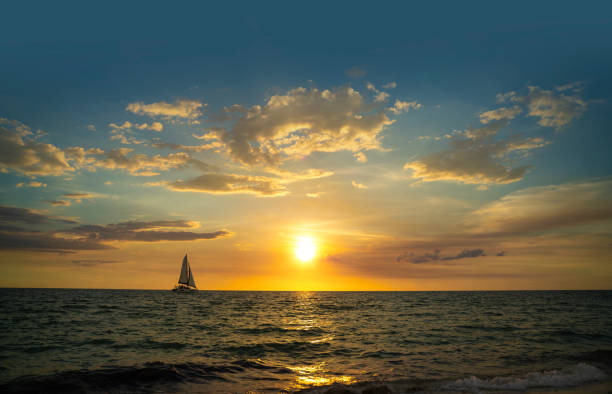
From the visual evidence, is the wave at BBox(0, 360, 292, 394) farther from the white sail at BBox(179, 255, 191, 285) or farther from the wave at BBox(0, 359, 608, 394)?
the white sail at BBox(179, 255, 191, 285)

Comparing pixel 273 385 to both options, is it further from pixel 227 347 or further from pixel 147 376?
pixel 227 347

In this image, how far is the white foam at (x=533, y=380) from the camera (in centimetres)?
1388

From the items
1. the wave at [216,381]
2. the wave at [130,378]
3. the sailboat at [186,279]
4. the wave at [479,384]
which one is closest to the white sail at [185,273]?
the sailboat at [186,279]

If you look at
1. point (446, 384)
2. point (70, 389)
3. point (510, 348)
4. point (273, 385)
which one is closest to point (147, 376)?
point (70, 389)

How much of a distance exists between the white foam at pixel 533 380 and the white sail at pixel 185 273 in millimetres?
152640

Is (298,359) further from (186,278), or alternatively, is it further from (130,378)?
(186,278)

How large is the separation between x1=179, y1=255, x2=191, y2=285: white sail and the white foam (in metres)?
153

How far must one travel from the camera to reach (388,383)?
14391 mm

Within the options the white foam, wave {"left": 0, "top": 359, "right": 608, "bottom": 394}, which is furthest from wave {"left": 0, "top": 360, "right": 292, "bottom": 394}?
the white foam

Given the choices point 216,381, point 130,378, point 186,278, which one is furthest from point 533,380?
point 186,278

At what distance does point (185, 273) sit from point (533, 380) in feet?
512

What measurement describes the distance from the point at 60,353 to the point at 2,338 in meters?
8.56

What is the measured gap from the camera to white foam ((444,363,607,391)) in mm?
13883

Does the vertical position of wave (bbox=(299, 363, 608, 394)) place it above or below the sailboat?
above
